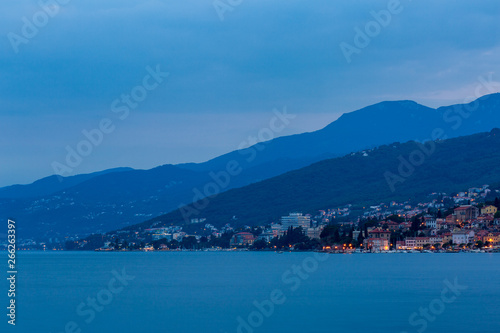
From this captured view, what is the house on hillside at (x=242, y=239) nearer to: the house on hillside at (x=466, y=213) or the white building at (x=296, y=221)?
the white building at (x=296, y=221)

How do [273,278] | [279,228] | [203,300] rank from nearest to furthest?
[203,300] → [273,278] → [279,228]

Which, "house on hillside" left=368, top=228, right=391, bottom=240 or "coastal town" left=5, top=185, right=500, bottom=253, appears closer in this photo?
"coastal town" left=5, top=185, right=500, bottom=253

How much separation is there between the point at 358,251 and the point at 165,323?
297 ft

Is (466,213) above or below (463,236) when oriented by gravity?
above

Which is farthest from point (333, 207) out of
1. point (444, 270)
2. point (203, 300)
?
point (203, 300)

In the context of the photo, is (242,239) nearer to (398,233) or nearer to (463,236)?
(398,233)

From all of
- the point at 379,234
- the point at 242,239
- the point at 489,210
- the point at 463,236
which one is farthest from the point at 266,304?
the point at 242,239

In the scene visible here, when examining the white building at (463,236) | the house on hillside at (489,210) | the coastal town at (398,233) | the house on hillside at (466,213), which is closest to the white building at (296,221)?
the coastal town at (398,233)

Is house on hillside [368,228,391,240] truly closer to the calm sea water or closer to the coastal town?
the coastal town

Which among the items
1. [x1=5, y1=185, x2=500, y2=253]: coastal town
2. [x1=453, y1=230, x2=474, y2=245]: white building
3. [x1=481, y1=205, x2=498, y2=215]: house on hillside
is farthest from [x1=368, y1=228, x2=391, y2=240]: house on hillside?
[x1=481, y1=205, x2=498, y2=215]: house on hillside

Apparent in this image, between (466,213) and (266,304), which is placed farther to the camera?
(466,213)

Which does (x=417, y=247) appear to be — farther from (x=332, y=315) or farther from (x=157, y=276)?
(x=332, y=315)

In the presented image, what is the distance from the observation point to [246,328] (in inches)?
→ 1273

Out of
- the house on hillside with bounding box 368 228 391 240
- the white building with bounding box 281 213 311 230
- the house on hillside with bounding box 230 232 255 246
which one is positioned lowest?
the house on hillside with bounding box 230 232 255 246
